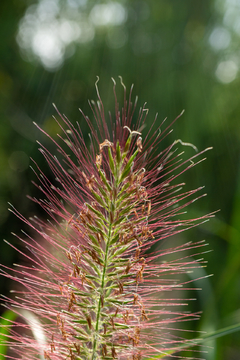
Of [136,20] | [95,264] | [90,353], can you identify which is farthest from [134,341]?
[136,20]

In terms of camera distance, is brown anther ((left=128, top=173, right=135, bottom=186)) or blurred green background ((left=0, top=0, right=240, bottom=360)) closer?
brown anther ((left=128, top=173, right=135, bottom=186))

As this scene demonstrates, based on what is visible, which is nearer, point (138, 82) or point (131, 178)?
point (131, 178)

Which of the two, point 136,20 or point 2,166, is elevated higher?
point 136,20

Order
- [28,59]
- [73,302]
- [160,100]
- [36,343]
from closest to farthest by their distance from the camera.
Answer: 1. [73,302]
2. [36,343]
3. [160,100]
4. [28,59]

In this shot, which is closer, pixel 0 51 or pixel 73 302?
pixel 73 302

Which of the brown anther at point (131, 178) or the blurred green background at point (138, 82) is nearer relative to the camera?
the brown anther at point (131, 178)

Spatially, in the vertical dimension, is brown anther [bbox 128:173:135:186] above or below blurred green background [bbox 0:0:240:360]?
below

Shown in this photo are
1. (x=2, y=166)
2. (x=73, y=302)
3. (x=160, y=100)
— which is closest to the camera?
(x=73, y=302)

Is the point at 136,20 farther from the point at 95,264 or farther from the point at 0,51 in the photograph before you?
the point at 95,264

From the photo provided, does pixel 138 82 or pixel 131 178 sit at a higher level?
pixel 138 82

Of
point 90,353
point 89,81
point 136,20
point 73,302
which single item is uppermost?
point 136,20

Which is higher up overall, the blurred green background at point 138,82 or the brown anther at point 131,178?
the blurred green background at point 138,82
